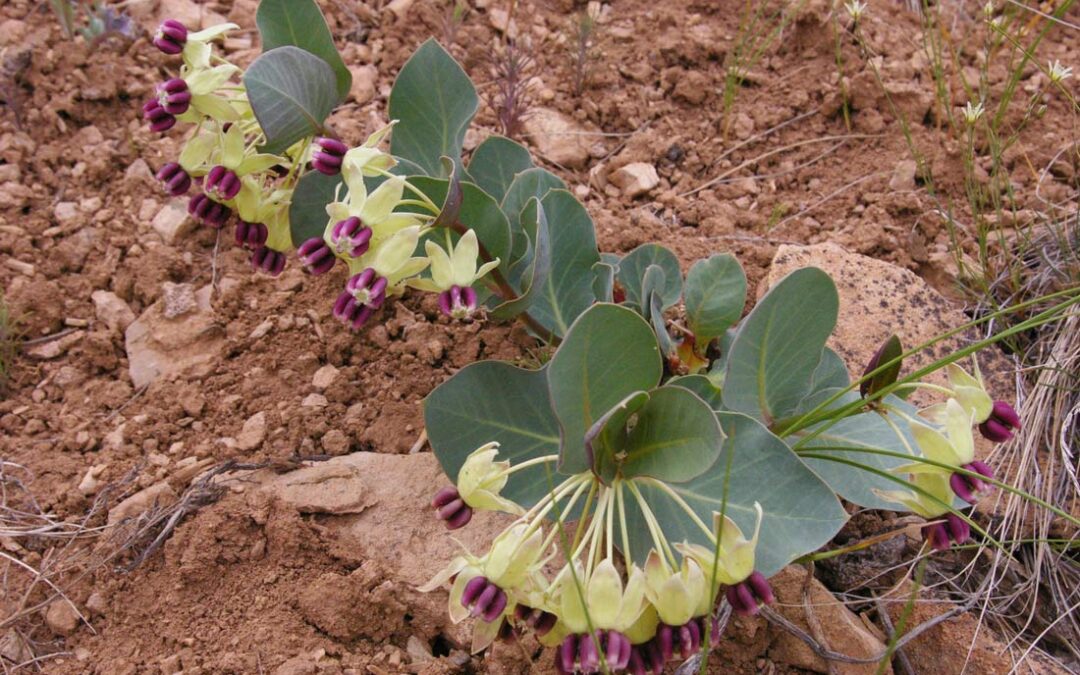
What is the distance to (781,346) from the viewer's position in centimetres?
184

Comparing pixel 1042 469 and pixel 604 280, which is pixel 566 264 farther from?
pixel 1042 469

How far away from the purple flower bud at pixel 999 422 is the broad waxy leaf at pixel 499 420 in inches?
32.4

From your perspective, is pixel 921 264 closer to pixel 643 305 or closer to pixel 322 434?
pixel 643 305

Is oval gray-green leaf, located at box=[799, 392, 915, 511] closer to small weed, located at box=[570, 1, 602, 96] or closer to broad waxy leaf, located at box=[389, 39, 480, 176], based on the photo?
broad waxy leaf, located at box=[389, 39, 480, 176]

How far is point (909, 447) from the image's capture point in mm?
1837

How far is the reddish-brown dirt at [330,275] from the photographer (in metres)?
1.99

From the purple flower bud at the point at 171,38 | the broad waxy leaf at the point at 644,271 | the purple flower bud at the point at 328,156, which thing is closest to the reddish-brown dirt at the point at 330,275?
the broad waxy leaf at the point at 644,271

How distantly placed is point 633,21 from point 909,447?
88.3 inches

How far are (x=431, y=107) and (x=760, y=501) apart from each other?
114 centimetres

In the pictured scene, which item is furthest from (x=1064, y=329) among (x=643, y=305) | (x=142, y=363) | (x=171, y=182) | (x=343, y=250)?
(x=142, y=363)

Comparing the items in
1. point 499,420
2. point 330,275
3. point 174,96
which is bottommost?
point 330,275

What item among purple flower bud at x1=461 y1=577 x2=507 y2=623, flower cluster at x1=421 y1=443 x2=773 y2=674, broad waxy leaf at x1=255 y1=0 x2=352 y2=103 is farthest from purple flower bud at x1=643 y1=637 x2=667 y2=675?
broad waxy leaf at x1=255 y1=0 x2=352 y2=103

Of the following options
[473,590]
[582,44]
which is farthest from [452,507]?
[582,44]

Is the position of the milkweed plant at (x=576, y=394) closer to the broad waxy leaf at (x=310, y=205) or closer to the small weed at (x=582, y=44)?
the broad waxy leaf at (x=310, y=205)
